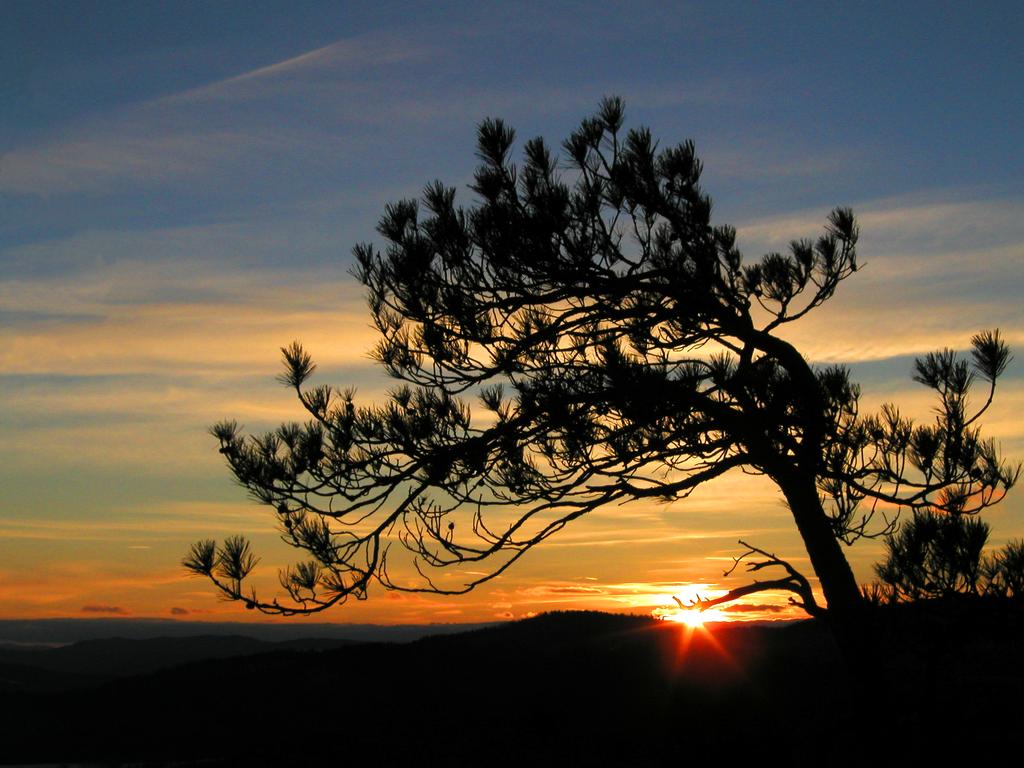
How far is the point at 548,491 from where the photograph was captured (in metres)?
6.86

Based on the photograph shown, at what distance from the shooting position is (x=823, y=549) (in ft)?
22.8

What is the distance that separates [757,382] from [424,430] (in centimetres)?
243

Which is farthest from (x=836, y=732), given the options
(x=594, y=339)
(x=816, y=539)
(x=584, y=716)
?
(x=594, y=339)

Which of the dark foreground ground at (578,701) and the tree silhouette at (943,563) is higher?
the tree silhouette at (943,563)

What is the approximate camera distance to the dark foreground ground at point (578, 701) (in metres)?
6.80

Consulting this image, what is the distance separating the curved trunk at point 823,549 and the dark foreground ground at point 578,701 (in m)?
0.30

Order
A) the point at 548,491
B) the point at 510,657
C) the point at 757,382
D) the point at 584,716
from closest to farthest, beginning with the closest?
the point at 757,382 < the point at 548,491 < the point at 584,716 < the point at 510,657

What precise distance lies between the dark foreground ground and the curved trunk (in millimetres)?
299

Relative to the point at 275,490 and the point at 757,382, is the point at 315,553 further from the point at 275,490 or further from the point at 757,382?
the point at 757,382

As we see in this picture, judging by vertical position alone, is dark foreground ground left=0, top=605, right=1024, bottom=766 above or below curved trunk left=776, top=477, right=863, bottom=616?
below

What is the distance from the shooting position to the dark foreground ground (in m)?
6.80

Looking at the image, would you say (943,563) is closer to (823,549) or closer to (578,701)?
(823,549)

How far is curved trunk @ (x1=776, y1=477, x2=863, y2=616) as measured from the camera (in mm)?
6941

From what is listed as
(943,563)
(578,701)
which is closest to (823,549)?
(943,563)
